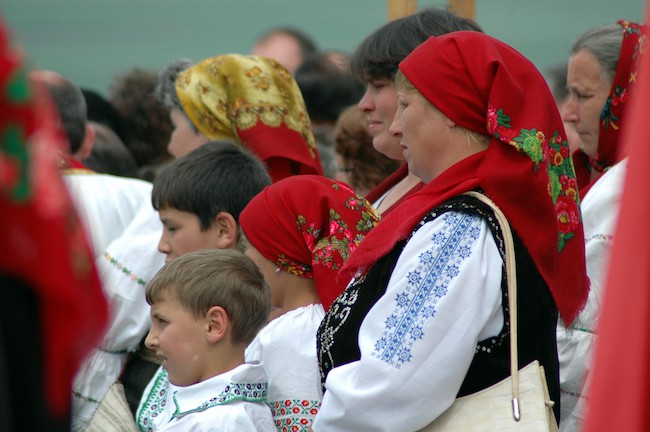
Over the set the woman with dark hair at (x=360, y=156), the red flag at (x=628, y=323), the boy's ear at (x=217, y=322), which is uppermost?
the red flag at (x=628, y=323)

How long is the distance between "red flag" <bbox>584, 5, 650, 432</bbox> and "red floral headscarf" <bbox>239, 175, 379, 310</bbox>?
2.07m

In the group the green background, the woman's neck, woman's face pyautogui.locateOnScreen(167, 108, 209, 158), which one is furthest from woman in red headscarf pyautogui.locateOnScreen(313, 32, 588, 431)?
the green background

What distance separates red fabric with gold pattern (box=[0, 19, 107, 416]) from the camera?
3.40ft

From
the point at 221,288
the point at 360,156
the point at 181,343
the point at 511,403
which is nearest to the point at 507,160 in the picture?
the point at 511,403

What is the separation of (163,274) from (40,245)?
2.30m

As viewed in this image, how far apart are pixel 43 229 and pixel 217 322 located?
2229 mm

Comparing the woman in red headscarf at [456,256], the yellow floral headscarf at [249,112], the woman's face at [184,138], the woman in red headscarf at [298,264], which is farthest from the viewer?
the woman's face at [184,138]

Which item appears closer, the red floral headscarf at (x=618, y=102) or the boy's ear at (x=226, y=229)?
the boy's ear at (x=226, y=229)

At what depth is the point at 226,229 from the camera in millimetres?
3869

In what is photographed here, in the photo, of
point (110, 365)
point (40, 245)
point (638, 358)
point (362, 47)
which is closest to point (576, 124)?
point (362, 47)

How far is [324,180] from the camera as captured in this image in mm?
3453

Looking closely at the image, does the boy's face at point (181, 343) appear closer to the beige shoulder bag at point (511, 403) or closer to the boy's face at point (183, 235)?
the boy's face at point (183, 235)

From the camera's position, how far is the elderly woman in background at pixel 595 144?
358 centimetres

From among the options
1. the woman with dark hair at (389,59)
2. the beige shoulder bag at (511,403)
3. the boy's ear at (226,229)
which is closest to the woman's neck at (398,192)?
the woman with dark hair at (389,59)
